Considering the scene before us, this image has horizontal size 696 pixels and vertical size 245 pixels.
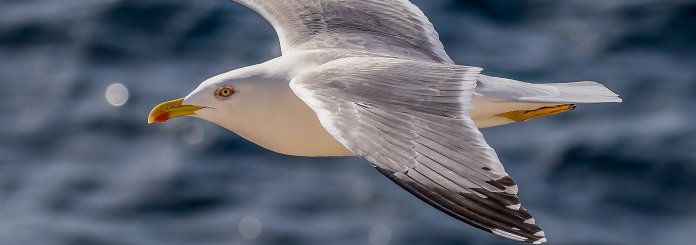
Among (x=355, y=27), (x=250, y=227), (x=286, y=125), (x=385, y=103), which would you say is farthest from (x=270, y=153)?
(x=385, y=103)

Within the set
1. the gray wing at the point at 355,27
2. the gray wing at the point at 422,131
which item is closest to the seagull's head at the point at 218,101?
the gray wing at the point at 422,131

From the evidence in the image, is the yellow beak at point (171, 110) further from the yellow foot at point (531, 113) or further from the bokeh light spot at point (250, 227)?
the bokeh light spot at point (250, 227)

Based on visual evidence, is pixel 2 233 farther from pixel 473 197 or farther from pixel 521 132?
pixel 473 197

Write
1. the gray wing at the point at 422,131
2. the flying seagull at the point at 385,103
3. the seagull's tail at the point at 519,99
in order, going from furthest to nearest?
the seagull's tail at the point at 519,99 → the flying seagull at the point at 385,103 → the gray wing at the point at 422,131

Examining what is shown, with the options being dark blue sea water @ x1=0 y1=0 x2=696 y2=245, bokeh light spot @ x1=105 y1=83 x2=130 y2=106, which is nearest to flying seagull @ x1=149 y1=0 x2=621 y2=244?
dark blue sea water @ x1=0 y1=0 x2=696 y2=245

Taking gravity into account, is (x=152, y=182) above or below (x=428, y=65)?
above

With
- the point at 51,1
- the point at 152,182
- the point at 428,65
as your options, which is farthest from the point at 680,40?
the point at 428,65

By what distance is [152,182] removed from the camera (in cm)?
1462

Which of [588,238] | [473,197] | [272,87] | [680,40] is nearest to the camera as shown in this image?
[473,197]

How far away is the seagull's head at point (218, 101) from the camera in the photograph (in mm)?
8195

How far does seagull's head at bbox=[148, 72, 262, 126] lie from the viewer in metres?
8.20

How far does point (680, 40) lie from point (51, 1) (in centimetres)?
669

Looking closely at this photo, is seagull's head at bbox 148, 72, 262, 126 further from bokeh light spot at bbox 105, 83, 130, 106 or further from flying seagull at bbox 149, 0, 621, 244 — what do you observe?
bokeh light spot at bbox 105, 83, 130, 106

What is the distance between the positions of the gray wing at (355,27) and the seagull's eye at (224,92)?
3.29 ft
